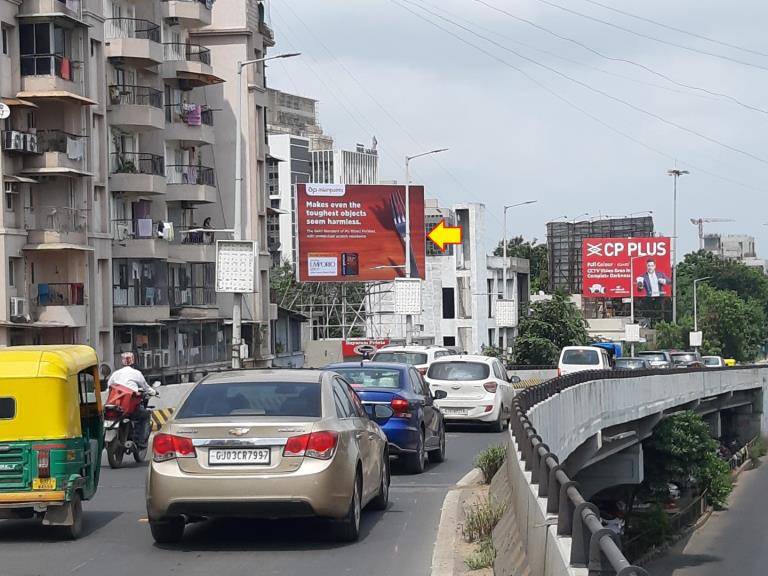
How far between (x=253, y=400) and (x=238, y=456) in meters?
0.76

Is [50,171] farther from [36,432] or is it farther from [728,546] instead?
[36,432]

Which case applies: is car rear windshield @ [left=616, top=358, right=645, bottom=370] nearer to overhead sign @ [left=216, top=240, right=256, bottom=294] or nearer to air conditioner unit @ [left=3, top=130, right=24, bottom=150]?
overhead sign @ [left=216, top=240, right=256, bottom=294]

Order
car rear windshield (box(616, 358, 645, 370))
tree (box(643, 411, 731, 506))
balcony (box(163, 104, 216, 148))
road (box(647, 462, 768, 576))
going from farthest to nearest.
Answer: balcony (box(163, 104, 216, 148)) → car rear windshield (box(616, 358, 645, 370)) → tree (box(643, 411, 731, 506)) → road (box(647, 462, 768, 576))

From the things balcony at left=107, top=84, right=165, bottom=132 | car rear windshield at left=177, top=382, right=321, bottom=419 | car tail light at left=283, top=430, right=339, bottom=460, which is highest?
balcony at left=107, top=84, right=165, bottom=132

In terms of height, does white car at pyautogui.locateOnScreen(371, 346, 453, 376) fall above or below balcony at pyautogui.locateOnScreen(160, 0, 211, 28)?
below

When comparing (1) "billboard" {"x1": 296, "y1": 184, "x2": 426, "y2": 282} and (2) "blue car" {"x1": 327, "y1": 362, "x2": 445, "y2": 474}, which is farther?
(1) "billboard" {"x1": 296, "y1": 184, "x2": 426, "y2": 282}

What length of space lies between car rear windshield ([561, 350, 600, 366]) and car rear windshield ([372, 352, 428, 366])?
1345 cm

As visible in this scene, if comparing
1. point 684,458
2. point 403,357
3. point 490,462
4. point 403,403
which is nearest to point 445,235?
point 684,458

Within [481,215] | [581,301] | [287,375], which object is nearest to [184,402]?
[287,375]

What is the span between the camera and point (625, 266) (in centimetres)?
11400

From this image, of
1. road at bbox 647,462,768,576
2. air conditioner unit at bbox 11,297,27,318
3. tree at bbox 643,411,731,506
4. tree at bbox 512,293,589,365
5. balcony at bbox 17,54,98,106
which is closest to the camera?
road at bbox 647,462,768,576

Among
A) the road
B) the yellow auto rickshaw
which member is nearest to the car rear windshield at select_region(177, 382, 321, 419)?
the yellow auto rickshaw

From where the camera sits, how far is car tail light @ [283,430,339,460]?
11492 mm

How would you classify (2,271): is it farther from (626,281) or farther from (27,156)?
(626,281)
